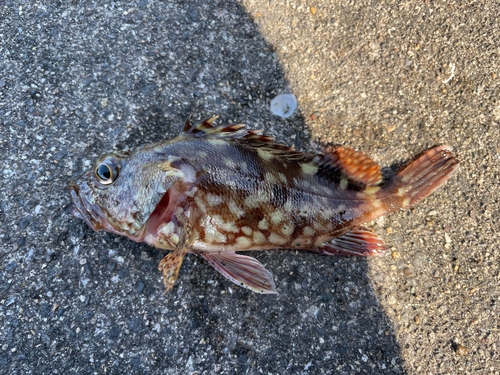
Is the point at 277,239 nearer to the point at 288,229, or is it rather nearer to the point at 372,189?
the point at 288,229

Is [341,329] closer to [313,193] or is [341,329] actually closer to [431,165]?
[313,193]

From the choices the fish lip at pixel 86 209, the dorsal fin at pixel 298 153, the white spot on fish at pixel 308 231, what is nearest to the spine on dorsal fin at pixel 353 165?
the dorsal fin at pixel 298 153

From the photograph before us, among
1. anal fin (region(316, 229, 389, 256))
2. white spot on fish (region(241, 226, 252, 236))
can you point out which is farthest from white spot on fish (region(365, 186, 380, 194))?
white spot on fish (region(241, 226, 252, 236))

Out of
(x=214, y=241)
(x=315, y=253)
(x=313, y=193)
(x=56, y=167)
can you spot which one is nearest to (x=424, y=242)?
(x=315, y=253)

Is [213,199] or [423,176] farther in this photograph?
[423,176]

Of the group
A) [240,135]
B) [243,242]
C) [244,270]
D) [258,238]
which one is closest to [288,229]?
[258,238]

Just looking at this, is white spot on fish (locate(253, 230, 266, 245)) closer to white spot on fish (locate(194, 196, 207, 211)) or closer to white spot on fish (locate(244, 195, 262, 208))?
white spot on fish (locate(244, 195, 262, 208))

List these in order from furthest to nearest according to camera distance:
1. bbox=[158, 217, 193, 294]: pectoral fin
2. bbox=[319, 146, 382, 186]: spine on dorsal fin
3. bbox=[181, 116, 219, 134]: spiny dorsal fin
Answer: bbox=[319, 146, 382, 186]: spine on dorsal fin, bbox=[181, 116, 219, 134]: spiny dorsal fin, bbox=[158, 217, 193, 294]: pectoral fin
